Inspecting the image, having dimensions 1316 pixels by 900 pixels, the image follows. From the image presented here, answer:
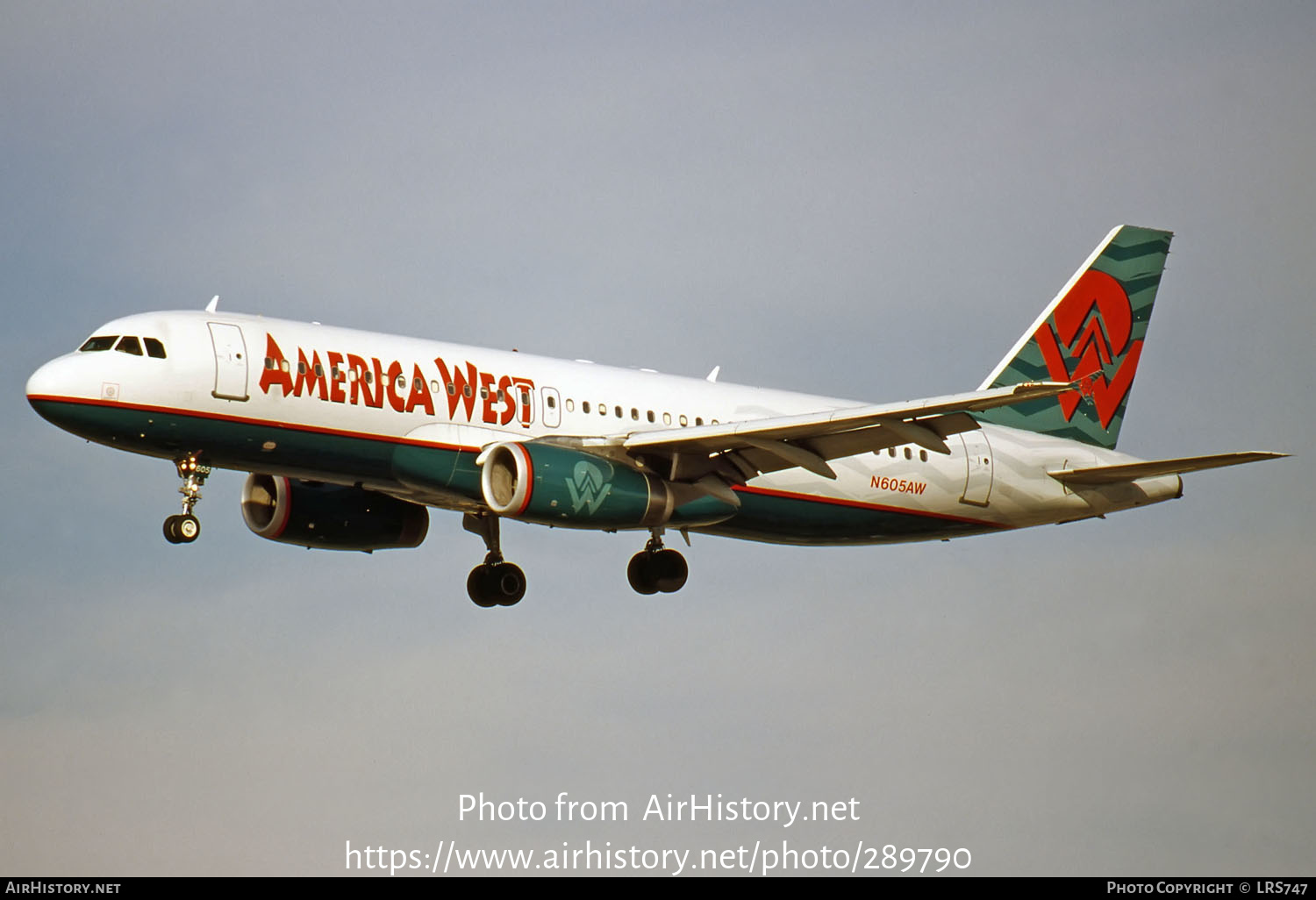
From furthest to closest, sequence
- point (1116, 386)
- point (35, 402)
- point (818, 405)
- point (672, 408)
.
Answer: point (1116, 386)
point (818, 405)
point (672, 408)
point (35, 402)

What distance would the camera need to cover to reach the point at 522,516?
121ft

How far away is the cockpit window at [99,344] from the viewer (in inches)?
1427

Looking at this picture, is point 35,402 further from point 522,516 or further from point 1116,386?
point 1116,386

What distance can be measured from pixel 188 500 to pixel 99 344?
3.37 m

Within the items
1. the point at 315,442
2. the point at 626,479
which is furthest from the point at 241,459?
the point at 626,479

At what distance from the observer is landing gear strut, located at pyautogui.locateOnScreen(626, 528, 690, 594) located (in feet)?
142

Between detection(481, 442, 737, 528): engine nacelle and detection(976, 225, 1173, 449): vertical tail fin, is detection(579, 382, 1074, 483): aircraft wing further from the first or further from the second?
detection(976, 225, 1173, 449): vertical tail fin

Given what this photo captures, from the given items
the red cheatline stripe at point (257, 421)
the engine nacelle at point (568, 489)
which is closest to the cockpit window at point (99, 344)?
the red cheatline stripe at point (257, 421)

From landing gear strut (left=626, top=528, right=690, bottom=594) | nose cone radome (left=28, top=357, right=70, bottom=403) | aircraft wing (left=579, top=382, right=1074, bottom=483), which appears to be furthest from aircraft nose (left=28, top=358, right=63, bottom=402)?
landing gear strut (left=626, top=528, right=690, bottom=594)

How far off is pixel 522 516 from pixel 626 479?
2.35m

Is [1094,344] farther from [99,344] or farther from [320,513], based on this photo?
[99,344]

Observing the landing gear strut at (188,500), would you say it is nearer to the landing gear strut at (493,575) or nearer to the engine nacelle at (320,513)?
the engine nacelle at (320,513)

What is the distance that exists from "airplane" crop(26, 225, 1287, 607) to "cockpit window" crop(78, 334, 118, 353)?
0.04 meters

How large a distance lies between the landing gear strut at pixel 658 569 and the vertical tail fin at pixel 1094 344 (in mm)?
8086
